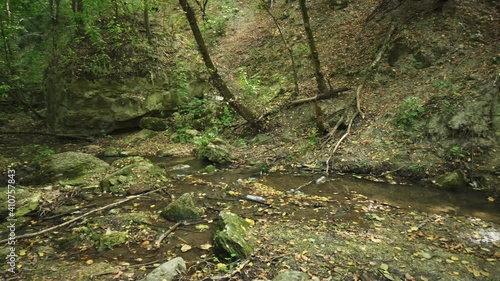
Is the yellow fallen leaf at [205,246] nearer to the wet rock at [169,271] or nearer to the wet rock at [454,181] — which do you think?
the wet rock at [169,271]

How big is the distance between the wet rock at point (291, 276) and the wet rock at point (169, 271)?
1.25 meters

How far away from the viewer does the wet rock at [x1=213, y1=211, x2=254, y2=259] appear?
457 cm

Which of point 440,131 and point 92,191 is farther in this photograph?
point 440,131

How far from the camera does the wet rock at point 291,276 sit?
4090mm

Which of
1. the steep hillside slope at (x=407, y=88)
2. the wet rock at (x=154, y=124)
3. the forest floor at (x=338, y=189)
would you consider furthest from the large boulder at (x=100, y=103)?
the steep hillside slope at (x=407, y=88)

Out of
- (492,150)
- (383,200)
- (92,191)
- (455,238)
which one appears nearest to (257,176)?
(383,200)

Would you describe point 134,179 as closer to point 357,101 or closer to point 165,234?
point 165,234

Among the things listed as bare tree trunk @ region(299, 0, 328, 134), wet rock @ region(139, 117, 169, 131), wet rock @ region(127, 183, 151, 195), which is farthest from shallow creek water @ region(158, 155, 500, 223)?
wet rock @ region(139, 117, 169, 131)

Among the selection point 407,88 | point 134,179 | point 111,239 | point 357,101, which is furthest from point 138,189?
point 407,88

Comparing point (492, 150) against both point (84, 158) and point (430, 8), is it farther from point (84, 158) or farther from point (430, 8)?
point (84, 158)

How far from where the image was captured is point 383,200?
684 cm

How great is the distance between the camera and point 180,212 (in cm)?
594

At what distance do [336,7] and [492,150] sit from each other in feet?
37.8

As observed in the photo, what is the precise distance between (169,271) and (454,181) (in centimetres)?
650
